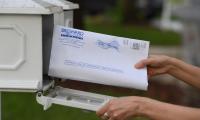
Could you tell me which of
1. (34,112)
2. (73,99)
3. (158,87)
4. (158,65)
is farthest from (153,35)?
(73,99)

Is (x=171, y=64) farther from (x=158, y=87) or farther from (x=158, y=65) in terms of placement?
(x=158, y=87)

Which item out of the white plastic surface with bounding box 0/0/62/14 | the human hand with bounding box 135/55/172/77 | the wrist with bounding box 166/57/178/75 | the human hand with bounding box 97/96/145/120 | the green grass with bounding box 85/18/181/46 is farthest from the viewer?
the green grass with bounding box 85/18/181/46

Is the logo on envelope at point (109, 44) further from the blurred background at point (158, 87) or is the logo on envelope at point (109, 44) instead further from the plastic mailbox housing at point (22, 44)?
the blurred background at point (158, 87)

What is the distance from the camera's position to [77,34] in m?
3.17

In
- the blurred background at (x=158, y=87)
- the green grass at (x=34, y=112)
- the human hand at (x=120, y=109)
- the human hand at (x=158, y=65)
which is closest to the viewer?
the human hand at (x=120, y=109)

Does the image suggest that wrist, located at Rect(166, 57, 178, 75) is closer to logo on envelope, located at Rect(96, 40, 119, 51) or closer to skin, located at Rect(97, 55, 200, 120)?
skin, located at Rect(97, 55, 200, 120)

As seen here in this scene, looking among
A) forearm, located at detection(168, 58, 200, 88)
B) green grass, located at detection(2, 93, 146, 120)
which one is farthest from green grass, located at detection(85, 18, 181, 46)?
forearm, located at detection(168, 58, 200, 88)

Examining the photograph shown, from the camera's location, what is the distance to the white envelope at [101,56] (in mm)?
3152

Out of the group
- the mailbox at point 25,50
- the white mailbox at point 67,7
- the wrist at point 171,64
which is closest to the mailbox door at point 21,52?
the mailbox at point 25,50

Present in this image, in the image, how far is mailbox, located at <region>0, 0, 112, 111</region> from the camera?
3.13 meters

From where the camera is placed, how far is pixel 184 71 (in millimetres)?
3551

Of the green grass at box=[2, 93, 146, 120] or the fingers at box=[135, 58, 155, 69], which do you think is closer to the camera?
the fingers at box=[135, 58, 155, 69]

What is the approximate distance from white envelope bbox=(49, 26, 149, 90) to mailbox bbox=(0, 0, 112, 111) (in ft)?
0.35

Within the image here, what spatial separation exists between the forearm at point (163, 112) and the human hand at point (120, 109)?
1.4 inches
